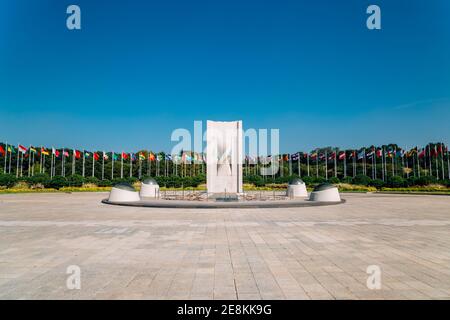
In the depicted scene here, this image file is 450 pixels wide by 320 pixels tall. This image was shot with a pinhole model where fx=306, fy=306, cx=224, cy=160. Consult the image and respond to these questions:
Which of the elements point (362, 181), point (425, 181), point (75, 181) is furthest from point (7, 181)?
point (425, 181)

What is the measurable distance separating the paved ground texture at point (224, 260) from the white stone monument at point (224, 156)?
56.8 feet

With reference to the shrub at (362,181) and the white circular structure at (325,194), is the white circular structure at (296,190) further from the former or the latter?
the shrub at (362,181)

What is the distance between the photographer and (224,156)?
28781 millimetres

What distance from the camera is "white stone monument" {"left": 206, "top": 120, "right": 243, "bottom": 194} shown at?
28391 mm

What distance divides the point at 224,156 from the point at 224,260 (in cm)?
2253

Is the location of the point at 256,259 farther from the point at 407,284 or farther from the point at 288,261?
the point at 407,284

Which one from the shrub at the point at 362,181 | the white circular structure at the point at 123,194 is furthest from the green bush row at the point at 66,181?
the shrub at the point at 362,181

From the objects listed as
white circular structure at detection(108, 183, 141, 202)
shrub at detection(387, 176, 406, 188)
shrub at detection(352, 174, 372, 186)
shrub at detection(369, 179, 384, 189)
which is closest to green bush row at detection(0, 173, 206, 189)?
white circular structure at detection(108, 183, 141, 202)

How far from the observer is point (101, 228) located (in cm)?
1046

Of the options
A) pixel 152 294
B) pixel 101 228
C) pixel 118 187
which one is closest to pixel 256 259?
pixel 152 294

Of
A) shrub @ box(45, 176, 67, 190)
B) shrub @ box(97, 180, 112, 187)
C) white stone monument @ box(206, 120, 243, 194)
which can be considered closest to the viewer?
white stone monument @ box(206, 120, 243, 194)

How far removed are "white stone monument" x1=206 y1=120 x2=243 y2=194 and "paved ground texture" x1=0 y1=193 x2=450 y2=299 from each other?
56.8 feet

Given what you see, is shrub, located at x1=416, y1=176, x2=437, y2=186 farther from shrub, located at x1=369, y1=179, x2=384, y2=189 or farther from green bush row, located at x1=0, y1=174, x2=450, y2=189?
shrub, located at x1=369, y1=179, x2=384, y2=189

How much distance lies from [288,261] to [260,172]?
62.0m
